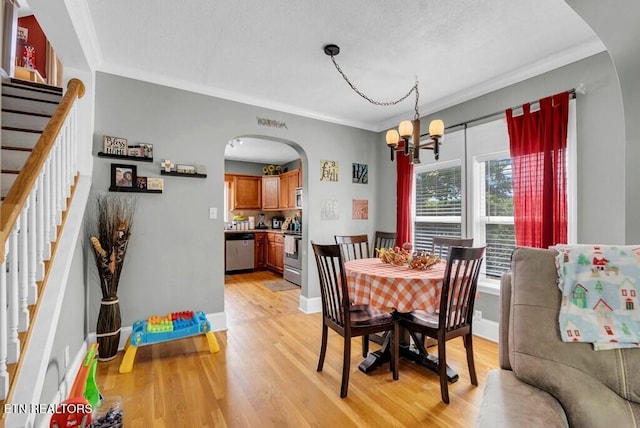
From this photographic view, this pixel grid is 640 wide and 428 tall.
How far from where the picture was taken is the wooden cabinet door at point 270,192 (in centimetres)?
662

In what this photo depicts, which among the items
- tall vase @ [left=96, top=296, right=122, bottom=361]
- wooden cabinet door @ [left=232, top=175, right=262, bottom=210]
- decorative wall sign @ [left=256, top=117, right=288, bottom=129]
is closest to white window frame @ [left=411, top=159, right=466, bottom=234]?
decorative wall sign @ [left=256, top=117, right=288, bottom=129]

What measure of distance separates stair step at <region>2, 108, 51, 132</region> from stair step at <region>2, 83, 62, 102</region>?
0.31 m

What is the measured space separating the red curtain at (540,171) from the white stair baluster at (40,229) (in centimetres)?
339

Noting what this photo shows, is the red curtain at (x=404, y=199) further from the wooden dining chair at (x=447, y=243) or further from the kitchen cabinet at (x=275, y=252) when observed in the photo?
the kitchen cabinet at (x=275, y=252)

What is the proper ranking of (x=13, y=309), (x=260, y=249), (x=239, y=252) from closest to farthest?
(x=13, y=309)
(x=239, y=252)
(x=260, y=249)

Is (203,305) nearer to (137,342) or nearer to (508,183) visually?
(137,342)

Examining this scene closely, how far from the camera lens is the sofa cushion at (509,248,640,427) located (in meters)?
0.89

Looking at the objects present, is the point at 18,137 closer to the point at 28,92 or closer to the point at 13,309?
the point at 28,92

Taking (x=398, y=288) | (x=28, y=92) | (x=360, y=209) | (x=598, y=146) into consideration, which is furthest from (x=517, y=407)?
(x=28, y=92)

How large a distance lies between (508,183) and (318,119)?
2.33 meters

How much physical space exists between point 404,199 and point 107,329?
3400 mm

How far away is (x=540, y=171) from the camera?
99.0 inches

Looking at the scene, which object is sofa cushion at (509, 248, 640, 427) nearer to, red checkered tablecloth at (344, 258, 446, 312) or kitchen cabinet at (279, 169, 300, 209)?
red checkered tablecloth at (344, 258, 446, 312)

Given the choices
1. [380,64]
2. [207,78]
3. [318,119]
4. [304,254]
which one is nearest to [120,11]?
[207,78]
